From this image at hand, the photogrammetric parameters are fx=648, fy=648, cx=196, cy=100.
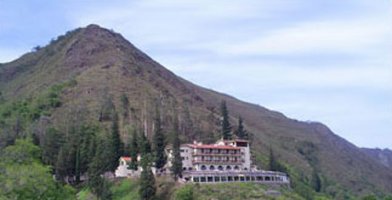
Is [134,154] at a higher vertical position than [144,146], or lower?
lower

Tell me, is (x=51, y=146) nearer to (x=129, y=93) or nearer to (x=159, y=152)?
(x=159, y=152)

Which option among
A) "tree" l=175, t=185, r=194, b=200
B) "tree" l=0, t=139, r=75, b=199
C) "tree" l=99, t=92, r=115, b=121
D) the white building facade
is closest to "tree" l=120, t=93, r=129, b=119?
"tree" l=99, t=92, r=115, b=121

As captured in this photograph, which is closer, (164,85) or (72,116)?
(72,116)

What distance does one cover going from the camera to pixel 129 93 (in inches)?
5192

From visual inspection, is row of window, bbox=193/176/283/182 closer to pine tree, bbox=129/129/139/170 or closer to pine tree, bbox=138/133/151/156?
pine tree, bbox=138/133/151/156

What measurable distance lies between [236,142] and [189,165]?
9.41m

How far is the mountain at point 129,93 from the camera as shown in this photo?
123 meters

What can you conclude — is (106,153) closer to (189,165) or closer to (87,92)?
(189,165)

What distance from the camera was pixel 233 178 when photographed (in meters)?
85.9

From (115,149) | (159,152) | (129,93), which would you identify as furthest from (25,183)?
(129,93)

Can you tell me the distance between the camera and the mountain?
123 m

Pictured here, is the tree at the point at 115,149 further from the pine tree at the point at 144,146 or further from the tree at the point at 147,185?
the tree at the point at 147,185

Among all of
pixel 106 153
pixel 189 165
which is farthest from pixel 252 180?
pixel 106 153

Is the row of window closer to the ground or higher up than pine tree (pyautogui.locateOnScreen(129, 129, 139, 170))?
closer to the ground
